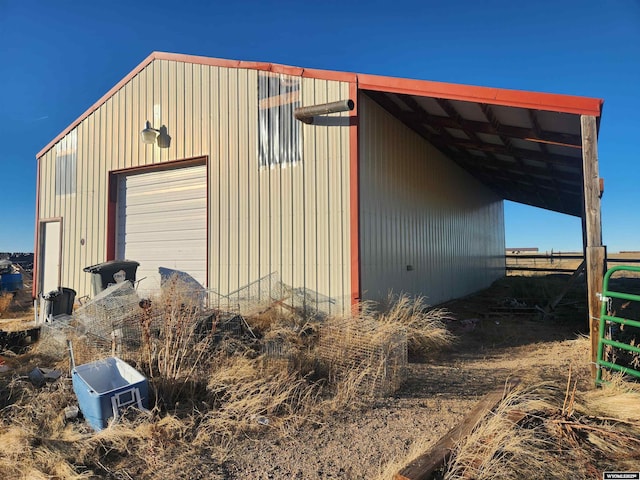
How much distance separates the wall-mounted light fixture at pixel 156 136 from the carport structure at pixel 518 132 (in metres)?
4.79

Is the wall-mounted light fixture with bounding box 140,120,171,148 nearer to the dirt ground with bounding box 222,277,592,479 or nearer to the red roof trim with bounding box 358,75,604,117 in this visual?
the red roof trim with bounding box 358,75,604,117

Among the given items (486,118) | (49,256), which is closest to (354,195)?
(486,118)

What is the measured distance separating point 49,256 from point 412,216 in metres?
9.96

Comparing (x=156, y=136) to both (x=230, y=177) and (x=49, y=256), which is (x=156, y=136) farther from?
(x=49, y=256)

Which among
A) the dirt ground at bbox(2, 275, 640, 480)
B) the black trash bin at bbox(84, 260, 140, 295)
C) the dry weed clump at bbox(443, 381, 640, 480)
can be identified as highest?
the black trash bin at bbox(84, 260, 140, 295)

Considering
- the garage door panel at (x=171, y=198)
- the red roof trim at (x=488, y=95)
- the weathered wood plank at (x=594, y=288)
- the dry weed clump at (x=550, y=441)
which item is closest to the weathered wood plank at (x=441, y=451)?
the dry weed clump at (x=550, y=441)

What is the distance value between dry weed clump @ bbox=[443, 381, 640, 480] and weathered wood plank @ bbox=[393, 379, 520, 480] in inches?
2.1

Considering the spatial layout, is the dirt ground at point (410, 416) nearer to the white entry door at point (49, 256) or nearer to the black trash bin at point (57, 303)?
the black trash bin at point (57, 303)

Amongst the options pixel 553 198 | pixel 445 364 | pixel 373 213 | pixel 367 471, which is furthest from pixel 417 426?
pixel 553 198

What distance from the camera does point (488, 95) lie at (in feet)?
19.3

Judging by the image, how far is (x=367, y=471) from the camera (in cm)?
288

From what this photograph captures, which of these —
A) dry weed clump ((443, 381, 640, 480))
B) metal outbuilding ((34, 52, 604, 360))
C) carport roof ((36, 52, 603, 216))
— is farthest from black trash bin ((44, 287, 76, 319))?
dry weed clump ((443, 381, 640, 480))

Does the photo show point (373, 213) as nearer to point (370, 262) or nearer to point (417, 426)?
point (370, 262)

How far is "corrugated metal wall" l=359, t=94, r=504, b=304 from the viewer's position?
751 cm
